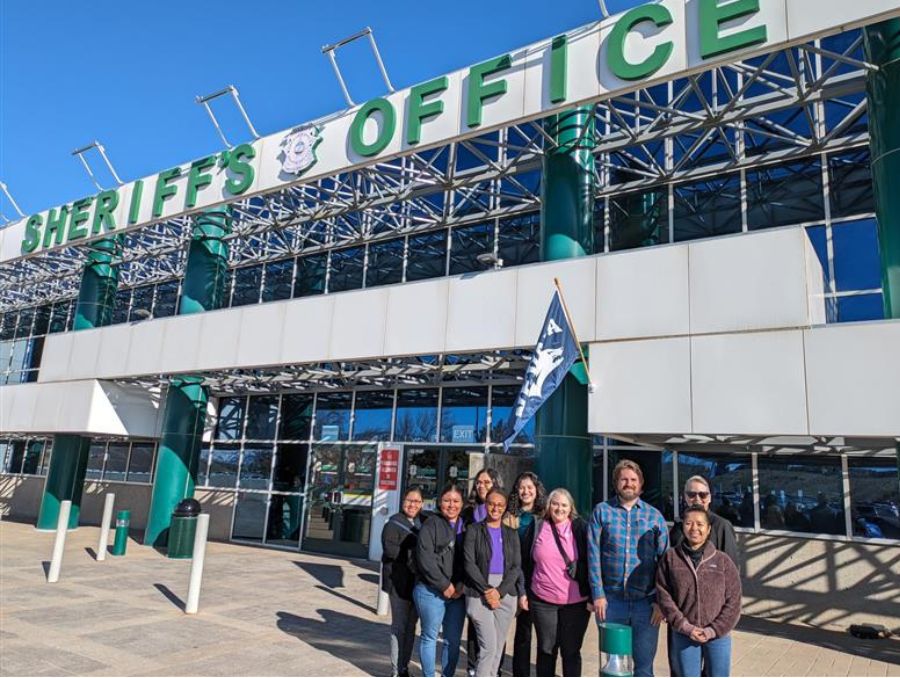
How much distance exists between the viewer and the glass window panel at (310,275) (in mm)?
18797

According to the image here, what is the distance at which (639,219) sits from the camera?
1381cm

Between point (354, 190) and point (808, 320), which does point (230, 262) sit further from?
point (808, 320)

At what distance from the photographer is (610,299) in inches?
396

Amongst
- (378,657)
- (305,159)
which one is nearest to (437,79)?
(305,159)

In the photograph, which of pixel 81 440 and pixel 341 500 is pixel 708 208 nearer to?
pixel 341 500

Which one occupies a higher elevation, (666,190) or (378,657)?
(666,190)

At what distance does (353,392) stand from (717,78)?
10788mm

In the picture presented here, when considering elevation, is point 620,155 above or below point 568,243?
above

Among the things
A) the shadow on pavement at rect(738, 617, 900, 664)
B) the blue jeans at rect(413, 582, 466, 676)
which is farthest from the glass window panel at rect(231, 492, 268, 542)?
the blue jeans at rect(413, 582, 466, 676)

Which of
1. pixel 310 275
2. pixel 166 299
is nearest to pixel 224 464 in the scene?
pixel 310 275

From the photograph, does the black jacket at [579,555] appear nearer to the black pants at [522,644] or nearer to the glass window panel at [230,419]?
the black pants at [522,644]

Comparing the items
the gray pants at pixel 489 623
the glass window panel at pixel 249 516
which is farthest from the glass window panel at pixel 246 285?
the gray pants at pixel 489 623

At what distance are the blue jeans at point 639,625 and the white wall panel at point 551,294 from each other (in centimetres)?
544

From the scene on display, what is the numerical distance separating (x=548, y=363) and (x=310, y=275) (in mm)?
11265
